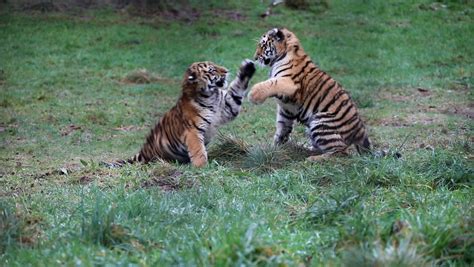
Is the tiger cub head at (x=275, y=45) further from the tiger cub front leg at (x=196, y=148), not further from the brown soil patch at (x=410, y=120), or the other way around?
the brown soil patch at (x=410, y=120)

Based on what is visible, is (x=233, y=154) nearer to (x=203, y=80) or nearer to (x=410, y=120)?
(x=203, y=80)

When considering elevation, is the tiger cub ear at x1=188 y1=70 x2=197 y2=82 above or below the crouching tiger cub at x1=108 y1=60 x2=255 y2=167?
above

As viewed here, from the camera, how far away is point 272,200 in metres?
6.48

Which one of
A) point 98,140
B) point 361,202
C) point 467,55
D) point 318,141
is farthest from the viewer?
point 467,55

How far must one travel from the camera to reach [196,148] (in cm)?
868

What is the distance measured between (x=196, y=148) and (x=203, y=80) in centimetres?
83

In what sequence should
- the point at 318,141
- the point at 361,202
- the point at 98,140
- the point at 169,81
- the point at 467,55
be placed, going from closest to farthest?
the point at 361,202, the point at 318,141, the point at 98,140, the point at 169,81, the point at 467,55

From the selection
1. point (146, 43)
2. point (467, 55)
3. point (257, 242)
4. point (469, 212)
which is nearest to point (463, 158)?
point (469, 212)

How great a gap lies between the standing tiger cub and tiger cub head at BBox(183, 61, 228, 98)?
1.76ft

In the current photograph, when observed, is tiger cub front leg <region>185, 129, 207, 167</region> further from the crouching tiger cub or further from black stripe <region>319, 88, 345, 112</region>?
black stripe <region>319, 88, 345, 112</region>

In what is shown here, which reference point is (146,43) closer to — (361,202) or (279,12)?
(279,12)

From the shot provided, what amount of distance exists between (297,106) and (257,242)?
462 cm

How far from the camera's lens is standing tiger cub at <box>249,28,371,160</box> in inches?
341

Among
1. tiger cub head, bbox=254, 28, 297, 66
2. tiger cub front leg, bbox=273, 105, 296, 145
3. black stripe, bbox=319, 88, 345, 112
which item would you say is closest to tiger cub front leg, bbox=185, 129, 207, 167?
tiger cub front leg, bbox=273, 105, 296, 145
